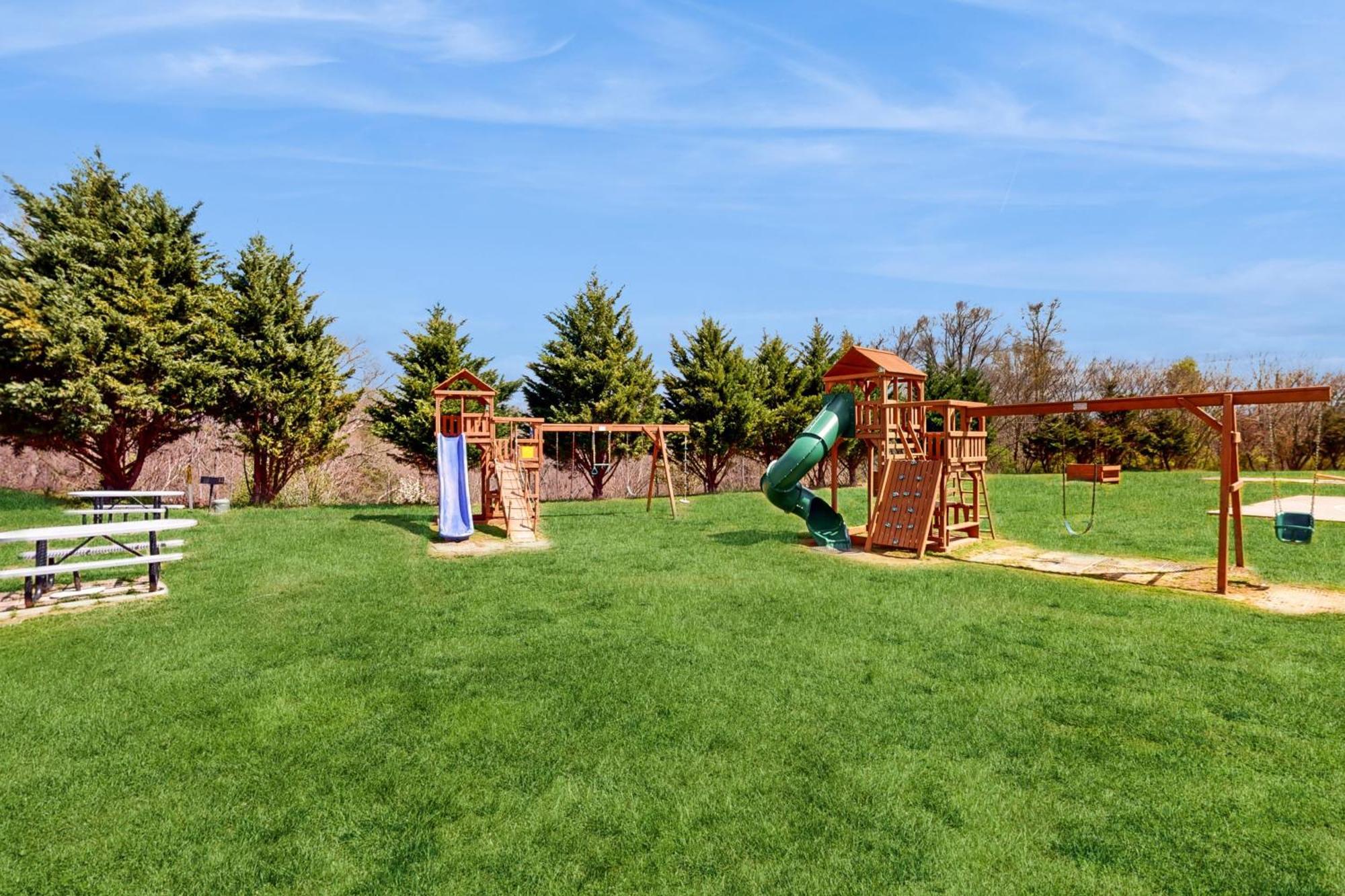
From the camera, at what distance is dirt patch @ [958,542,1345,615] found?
758 centimetres

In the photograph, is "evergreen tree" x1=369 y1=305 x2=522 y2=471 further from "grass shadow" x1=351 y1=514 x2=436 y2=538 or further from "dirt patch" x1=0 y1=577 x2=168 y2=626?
"dirt patch" x1=0 y1=577 x2=168 y2=626

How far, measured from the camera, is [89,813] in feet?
12.0

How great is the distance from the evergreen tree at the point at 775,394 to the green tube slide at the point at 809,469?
9.42m

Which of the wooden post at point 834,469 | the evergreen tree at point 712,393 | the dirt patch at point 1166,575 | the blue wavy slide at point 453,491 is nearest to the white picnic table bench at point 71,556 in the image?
the blue wavy slide at point 453,491

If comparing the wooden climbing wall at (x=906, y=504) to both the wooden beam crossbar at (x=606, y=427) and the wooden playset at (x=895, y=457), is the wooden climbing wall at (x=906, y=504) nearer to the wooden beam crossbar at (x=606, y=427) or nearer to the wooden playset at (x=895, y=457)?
the wooden playset at (x=895, y=457)

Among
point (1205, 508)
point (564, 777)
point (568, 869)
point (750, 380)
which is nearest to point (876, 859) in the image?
point (568, 869)

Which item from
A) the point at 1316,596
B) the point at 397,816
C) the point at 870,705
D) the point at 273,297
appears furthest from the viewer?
the point at 273,297

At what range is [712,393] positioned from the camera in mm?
20812

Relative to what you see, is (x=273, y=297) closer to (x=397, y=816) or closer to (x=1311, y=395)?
(x=397, y=816)

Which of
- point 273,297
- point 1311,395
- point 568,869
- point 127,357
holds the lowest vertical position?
point 568,869

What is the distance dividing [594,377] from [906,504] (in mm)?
10868

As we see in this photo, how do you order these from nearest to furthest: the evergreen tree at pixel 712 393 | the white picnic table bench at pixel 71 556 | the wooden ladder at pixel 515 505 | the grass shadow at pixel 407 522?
the white picnic table bench at pixel 71 556 → the wooden ladder at pixel 515 505 → the grass shadow at pixel 407 522 → the evergreen tree at pixel 712 393

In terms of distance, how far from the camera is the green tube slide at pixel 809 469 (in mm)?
11281

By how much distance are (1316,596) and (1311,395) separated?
88.1 inches
